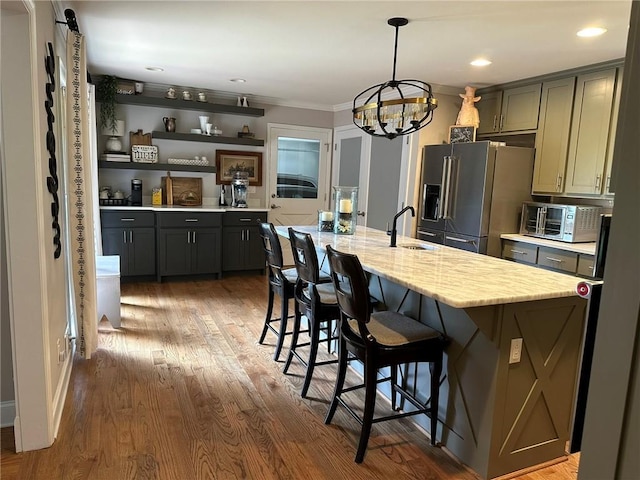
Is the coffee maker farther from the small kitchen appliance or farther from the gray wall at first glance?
the gray wall

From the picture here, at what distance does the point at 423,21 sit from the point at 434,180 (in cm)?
210

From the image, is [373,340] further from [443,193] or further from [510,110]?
[510,110]

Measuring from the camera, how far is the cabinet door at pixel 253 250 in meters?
5.70

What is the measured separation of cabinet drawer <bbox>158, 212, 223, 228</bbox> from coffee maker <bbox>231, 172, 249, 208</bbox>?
433mm

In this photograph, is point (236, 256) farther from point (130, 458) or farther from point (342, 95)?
point (130, 458)

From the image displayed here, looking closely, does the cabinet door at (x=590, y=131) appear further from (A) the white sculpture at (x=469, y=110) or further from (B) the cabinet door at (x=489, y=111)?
(A) the white sculpture at (x=469, y=110)

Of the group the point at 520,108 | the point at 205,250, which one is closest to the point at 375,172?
the point at 520,108

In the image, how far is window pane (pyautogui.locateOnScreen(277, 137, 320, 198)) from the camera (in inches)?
249

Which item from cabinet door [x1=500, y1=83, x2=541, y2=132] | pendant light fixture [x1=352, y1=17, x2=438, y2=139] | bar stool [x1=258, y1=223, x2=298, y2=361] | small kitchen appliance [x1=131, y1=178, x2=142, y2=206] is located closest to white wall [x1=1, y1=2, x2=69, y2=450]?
bar stool [x1=258, y1=223, x2=298, y2=361]

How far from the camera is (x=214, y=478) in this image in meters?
1.99

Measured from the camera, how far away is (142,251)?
5.18 metres

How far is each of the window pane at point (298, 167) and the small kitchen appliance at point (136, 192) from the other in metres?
1.85

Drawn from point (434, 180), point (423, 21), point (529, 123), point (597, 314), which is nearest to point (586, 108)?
point (529, 123)

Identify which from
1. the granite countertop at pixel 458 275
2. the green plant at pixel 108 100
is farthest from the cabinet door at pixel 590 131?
the green plant at pixel 108 100
